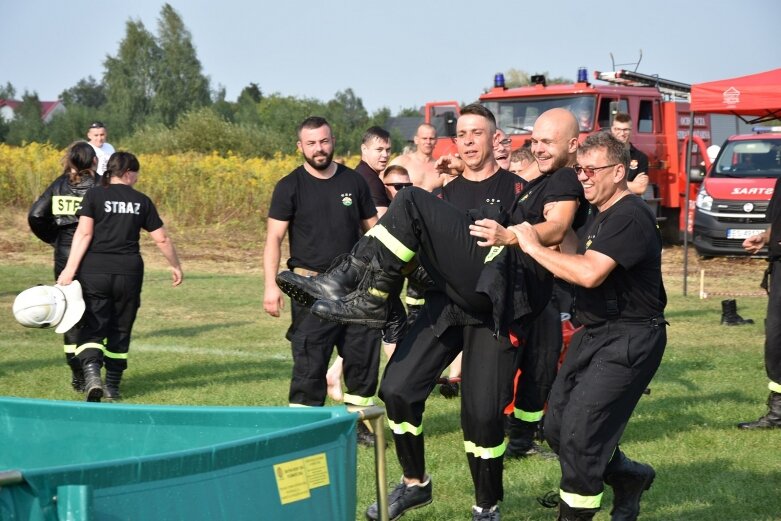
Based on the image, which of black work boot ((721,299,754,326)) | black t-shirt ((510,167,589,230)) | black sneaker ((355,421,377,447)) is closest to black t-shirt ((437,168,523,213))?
black t-shirt ((510,167,589,230))

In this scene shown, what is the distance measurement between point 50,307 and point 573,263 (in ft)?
17.3

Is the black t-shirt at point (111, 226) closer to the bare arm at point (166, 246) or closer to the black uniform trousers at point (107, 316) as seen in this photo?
the black uniform trousers at point (107, 316)

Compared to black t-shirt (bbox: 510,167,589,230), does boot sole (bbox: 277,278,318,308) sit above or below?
below

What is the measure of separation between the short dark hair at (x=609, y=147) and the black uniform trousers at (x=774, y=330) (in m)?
3.41

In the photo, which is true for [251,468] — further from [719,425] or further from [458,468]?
[719,425]

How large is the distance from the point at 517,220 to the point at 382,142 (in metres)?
3.65

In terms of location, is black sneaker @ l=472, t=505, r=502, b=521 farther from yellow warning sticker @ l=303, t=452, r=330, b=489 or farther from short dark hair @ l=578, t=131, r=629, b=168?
yellow warning sticker @ l=303, t=452, r=330, b=489

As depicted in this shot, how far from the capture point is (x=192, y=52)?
90750 mm

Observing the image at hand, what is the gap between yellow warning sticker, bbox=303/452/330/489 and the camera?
124 inches

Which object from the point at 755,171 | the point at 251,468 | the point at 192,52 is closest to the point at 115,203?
the point at 251,468

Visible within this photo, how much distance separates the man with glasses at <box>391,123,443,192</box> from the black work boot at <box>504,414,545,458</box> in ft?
6.03

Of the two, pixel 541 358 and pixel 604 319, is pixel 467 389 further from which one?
pixel 541 358

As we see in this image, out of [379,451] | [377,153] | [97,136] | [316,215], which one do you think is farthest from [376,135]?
[97,136]

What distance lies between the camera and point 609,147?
506cm
